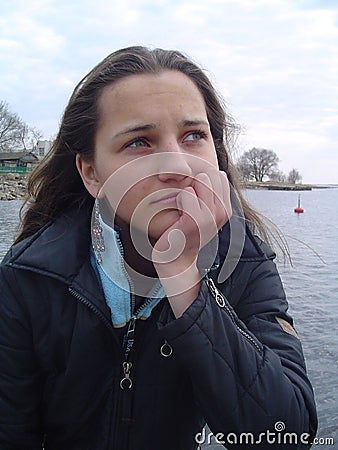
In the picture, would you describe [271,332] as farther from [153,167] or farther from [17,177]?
[17,177]

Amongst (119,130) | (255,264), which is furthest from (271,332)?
(119,130)

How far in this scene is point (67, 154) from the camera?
2.28m

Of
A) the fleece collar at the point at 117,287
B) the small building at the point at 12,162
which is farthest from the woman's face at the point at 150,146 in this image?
the small building at the point at 12,162

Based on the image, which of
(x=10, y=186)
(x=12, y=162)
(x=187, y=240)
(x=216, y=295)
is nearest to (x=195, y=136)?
(x=187, y=240)

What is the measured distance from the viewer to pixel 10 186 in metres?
43.8

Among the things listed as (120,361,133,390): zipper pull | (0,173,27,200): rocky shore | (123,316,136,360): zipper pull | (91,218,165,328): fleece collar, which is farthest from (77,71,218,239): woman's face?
(0,173,27,200): rocky shore

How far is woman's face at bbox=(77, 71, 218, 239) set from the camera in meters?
1.68

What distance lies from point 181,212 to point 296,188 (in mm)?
102833

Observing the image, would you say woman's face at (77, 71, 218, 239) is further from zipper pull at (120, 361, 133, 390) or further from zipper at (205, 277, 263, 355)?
zipper pull at (120, 361, 133, 390)

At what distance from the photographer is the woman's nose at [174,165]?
5.46ft

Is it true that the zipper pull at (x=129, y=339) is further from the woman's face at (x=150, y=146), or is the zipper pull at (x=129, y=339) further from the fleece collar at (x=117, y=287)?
the woman's face at (x=150, y=146)

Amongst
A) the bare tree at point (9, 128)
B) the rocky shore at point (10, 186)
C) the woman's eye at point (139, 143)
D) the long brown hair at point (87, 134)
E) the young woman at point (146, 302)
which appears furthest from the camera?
the bare tree at point (9, 128)

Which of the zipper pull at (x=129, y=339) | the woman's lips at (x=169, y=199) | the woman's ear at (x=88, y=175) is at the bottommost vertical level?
the zipper pull at (x=129, y=339)

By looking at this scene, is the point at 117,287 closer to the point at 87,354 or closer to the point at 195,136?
the point at 87,354
